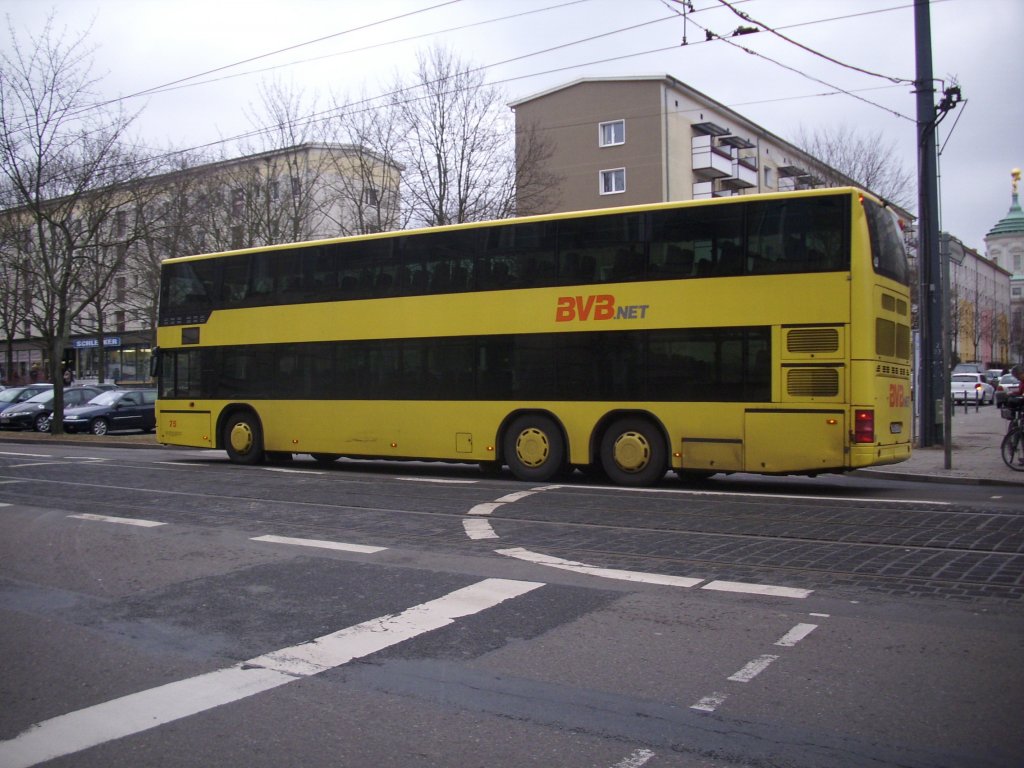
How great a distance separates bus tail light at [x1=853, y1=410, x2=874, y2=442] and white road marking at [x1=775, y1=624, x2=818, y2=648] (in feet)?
20.8

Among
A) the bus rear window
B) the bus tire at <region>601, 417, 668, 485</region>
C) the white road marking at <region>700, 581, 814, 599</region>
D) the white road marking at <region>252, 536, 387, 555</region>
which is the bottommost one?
the white road marking at <region>700, 581, 814, 599</region>

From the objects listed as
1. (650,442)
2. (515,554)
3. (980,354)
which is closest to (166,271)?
(650,442)

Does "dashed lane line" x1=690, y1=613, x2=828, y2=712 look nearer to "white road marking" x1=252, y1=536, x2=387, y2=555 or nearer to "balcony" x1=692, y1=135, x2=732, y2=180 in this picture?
"white road marking" x1=252, y1=536, x2=387, y2=555

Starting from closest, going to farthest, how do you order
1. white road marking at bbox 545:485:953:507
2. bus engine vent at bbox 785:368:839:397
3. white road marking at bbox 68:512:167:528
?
1. white road marking at bbox 68:512:167:528
2. white road marking at bbox 545:485:953:507
3. bus engine vent at bbox 785:368:839:397

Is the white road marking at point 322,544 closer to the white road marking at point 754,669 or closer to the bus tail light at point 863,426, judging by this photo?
the white road marking at point 754,669

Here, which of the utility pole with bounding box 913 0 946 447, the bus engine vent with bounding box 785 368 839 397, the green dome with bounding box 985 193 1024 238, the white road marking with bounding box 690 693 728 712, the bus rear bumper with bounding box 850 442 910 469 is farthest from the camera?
the green dome with bounding box 985 193 1024 238

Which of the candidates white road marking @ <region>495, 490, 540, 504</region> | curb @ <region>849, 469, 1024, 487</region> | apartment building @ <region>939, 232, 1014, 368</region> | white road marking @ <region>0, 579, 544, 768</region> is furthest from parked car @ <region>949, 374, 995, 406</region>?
white road marking @ <region>0, 579, 544, 768</region>

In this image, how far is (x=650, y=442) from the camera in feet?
41.9

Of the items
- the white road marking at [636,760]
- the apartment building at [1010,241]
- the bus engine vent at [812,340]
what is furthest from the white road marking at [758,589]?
the apartment building at [1010,241]

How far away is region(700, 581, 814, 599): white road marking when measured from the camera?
629cm

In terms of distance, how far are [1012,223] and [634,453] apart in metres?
136

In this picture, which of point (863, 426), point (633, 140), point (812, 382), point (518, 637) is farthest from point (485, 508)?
point (633, 140)

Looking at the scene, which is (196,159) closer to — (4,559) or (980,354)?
(4,559)

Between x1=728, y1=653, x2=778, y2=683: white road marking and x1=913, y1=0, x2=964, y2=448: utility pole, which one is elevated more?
x1=913, y1=0, x2=964, y2=448: utility pole
